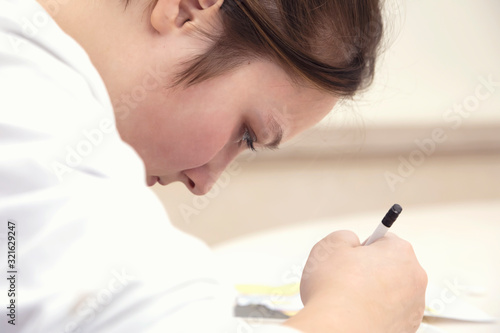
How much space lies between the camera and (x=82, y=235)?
36cm

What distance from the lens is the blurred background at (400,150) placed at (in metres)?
1.46

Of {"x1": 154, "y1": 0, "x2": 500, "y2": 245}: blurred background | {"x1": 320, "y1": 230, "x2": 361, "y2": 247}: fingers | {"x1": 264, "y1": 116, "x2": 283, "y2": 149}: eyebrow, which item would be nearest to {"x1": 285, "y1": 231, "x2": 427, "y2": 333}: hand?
{"x1": 320, "y1": 230, "x2": 361, "y2": 247}: fingers

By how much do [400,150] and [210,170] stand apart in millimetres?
949

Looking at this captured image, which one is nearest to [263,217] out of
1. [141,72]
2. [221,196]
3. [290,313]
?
[221,196]

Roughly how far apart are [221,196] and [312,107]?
2.99 feet

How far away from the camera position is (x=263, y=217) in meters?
1.52

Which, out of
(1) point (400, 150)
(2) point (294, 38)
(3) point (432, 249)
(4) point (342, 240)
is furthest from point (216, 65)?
(1) point (400, 150)

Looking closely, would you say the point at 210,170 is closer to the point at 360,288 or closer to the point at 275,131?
the point at 275,131

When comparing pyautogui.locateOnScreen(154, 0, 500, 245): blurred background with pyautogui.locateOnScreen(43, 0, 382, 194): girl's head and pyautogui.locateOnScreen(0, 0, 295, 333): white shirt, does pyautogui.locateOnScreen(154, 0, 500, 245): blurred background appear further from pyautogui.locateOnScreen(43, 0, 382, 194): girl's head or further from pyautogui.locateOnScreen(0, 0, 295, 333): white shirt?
pyautogui.locateOnScreen(0, 0, 295, 333): white shirt

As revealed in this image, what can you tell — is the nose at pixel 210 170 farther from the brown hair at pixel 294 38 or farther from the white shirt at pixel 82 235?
the white shirt at pixel 82 235

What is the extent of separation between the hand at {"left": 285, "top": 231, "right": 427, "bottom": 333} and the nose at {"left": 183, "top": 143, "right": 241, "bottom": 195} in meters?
0.16

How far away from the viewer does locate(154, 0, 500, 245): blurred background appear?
57.6 inches

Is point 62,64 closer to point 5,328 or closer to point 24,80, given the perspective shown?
point 24,80

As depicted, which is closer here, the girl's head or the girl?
the girl
